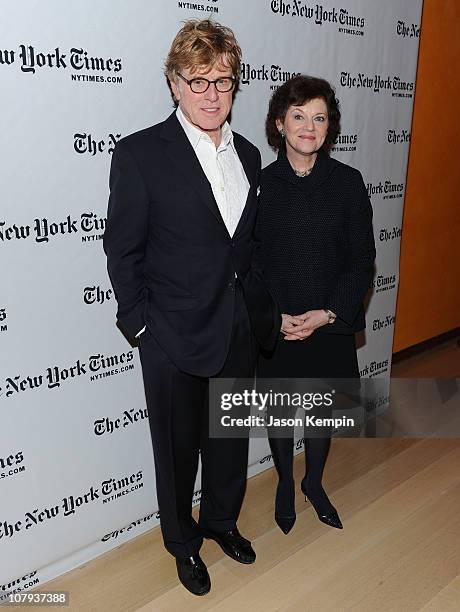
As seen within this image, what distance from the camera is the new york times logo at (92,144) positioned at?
2.21m

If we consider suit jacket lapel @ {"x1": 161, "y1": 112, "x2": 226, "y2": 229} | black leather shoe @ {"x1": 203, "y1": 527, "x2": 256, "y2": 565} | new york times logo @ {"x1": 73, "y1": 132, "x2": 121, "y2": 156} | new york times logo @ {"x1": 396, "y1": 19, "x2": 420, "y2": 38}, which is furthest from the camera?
new york times logo @ {"x1": 396, "y1": 19, "x2": 420, "y2": 38}

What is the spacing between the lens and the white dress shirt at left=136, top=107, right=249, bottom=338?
2.17m

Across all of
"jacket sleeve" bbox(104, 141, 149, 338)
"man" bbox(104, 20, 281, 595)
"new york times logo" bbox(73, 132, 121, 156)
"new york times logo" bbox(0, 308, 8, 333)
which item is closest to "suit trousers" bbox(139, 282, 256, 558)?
"man" bbox(104, 20, 281, 595)

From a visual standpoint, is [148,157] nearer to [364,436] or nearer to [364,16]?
[364,16]

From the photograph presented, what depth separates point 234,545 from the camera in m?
2.63

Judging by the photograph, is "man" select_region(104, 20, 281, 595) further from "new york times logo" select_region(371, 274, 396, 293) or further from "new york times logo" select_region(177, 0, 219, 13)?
"new york times logo" select_region(371, 274, 396, 293)

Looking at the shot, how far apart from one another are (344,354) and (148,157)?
3.80ft

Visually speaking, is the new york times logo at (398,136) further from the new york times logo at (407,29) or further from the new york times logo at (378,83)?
the new york times logo at (407,29)

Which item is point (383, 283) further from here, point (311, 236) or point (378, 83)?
point (311, 236)

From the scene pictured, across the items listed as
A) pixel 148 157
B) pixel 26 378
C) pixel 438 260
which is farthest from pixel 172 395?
pixel 438 260

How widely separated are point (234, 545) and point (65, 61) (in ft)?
6.21

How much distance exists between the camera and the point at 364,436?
11.9ft

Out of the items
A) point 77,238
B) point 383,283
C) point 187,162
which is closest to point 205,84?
point 187,162

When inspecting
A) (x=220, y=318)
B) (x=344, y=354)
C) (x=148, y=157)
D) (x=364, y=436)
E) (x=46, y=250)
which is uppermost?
(x=148, y=157)
